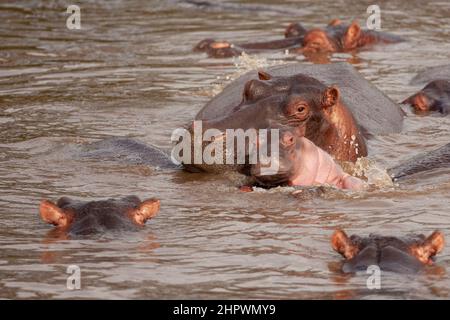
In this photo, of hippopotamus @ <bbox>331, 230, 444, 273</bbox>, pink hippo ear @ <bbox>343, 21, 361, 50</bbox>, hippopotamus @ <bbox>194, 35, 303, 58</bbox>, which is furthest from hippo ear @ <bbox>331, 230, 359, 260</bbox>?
pink hippo ear @ <bbox>343, 21, 361, 50</bbox>

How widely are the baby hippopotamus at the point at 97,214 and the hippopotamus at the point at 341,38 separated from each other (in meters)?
7.81

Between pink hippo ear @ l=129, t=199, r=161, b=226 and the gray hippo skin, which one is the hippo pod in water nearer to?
the gray hippo skin

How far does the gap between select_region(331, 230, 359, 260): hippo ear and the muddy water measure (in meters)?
0.12

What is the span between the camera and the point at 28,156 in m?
9.72

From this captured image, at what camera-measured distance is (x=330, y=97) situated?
8961mm

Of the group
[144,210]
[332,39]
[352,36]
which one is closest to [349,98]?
[144,210]

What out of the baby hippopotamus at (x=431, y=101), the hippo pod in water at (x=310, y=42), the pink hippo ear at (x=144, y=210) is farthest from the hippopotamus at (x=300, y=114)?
the hippo pod in water at (x=310, y=42)

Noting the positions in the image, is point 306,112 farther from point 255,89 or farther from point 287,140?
point 287,140

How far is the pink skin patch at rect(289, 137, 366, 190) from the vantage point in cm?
825

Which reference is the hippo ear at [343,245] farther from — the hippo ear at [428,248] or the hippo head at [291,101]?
the hippo head at [291,101]

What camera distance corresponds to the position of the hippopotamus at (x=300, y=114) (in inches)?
341

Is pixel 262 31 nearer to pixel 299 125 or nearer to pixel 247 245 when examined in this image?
pixel 299 125
